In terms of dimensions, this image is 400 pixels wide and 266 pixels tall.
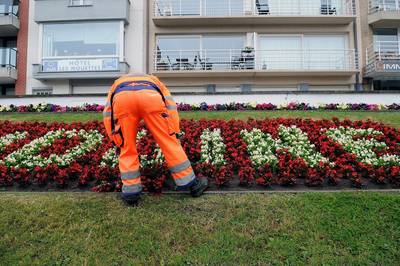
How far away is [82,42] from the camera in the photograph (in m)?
21.0

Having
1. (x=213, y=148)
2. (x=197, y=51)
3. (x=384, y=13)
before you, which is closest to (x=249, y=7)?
(x=197, y=51)

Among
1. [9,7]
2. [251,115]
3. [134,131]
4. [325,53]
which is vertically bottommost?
[134,131]

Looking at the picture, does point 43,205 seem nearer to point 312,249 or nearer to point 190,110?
point 312,249

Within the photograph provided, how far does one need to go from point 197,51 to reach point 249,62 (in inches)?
129

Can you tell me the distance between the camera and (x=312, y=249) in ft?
13.3

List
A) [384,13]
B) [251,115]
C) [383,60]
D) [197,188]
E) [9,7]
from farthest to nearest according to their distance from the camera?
[9,7]
[384,13]
[383,60]
[251,115]
[197,188]

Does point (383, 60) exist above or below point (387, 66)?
above

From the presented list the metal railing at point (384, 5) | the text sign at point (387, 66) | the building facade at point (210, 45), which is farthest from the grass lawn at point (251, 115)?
the metal railing at point (384, 5)

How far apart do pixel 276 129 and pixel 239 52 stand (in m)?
14.4

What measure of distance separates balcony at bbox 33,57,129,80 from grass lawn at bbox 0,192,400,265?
16021 millimetres

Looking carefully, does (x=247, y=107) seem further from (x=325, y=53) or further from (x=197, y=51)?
(x=325, y=53)

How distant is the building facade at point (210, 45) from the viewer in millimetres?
20719

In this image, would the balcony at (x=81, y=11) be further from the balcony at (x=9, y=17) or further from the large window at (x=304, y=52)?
the large window at (x=304, y=52)

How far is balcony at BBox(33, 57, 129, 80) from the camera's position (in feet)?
66.4
